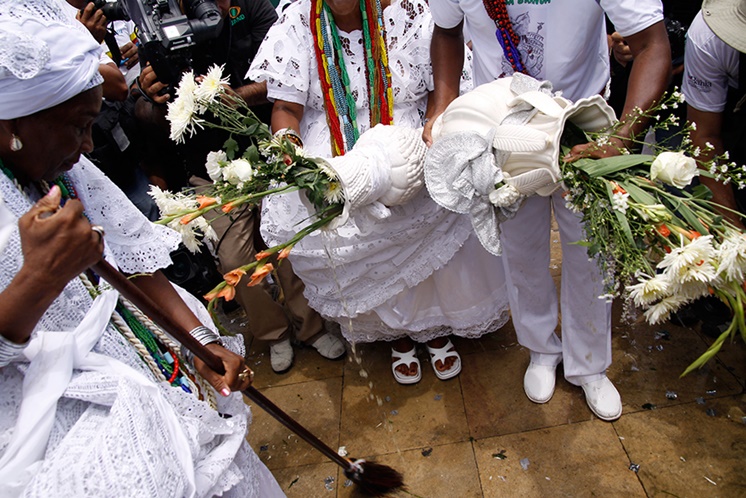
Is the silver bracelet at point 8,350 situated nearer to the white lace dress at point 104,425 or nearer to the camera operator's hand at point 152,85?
the white lace dress at point 104,425

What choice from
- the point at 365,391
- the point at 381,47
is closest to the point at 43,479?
the point at 365,391

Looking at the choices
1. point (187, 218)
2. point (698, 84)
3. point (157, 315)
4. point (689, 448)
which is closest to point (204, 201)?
point (187, 218)

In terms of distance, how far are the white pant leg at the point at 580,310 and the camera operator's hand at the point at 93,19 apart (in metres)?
2.73

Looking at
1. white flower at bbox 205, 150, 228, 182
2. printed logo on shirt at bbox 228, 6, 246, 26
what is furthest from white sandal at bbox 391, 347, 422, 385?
printed logo on shirt at bbox 228, 6, 246, 26

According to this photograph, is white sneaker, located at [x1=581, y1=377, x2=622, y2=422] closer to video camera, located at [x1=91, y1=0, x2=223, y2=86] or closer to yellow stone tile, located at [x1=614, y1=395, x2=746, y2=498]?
yellow stone tile, located at [x1=614, y1=395, x2=746, y2=498]

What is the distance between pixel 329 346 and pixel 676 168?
93.5 inches

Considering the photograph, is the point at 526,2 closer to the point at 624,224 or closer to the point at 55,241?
the point at 624,224

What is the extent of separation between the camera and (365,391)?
3.11 metres

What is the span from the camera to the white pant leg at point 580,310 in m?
2.40

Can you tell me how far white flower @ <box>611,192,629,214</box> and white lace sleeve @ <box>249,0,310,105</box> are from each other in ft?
5.71

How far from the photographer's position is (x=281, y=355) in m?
3.39

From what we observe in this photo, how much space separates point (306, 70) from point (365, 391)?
177cm

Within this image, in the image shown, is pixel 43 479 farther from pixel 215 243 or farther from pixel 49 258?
pixel 215 243

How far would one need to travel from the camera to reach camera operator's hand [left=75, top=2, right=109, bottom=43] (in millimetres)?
3135
